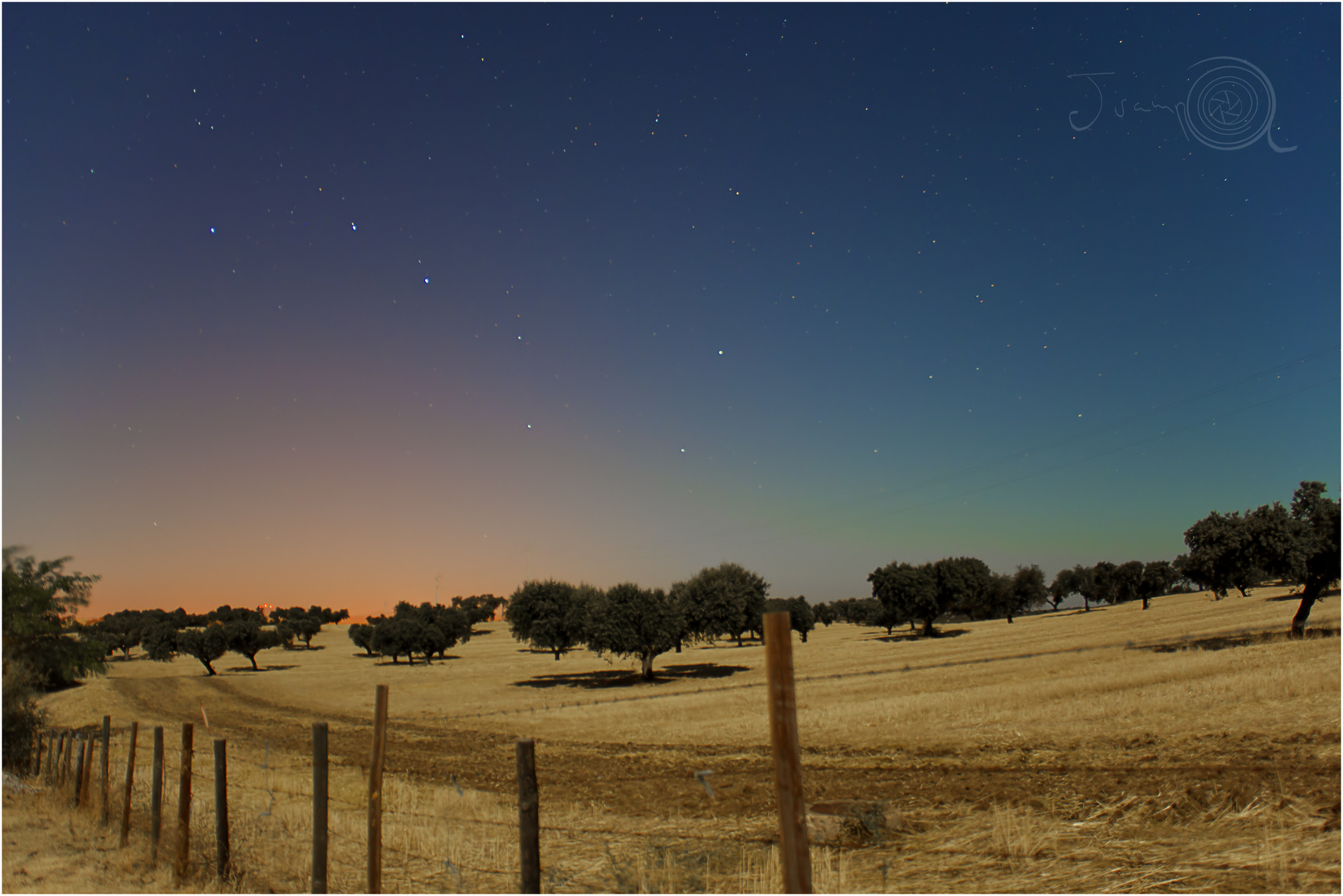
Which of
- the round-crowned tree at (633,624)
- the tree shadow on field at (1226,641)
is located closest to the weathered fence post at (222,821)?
the tree shadow on field at (1226,641)

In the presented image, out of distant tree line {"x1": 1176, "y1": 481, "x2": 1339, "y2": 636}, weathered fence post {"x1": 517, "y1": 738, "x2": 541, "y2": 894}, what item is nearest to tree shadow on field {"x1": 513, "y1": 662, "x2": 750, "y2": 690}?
distant tree line {"x1": 1176, "y1": 481, "x2": 1339, "y2": 636}

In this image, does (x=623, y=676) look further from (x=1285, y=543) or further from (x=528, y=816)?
(x=528, y=816)

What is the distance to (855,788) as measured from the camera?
16234mm

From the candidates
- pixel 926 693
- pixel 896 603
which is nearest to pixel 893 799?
pixel 926 693

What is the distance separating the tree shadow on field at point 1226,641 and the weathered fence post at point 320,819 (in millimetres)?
43895

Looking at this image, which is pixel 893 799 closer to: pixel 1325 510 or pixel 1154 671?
pixel 1154 671

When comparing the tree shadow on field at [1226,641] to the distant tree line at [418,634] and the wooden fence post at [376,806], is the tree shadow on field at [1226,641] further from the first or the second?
the distant tree line at [418,634]

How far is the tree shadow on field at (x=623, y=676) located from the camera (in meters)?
59.8

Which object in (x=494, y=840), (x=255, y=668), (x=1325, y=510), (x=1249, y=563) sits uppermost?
(x=1325, y=510)

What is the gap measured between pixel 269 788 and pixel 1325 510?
50829 mm

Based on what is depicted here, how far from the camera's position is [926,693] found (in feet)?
114

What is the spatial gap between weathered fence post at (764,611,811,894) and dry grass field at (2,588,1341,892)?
5033mm

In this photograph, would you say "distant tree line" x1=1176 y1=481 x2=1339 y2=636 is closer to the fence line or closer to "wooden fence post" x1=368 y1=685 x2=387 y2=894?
the fence line

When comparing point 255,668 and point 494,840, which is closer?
point 494,840
